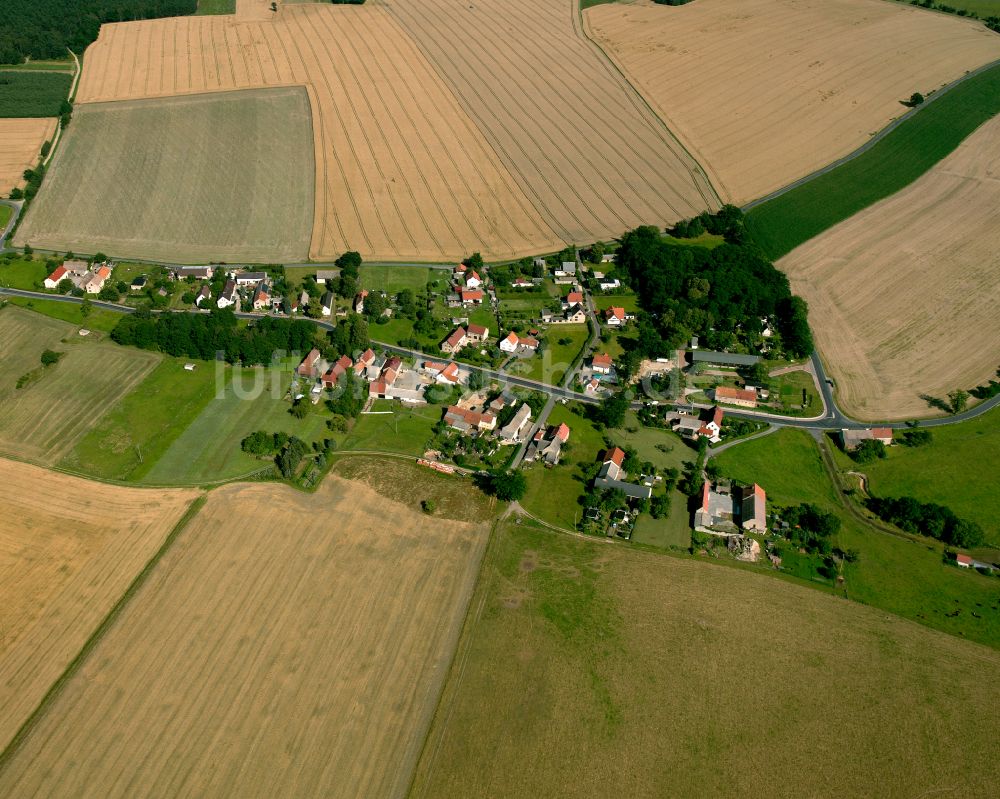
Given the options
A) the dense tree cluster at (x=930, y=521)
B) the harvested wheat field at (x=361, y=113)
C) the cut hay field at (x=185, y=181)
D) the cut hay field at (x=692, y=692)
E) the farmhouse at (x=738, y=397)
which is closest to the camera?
the cut hay field at (x=692, y=692)

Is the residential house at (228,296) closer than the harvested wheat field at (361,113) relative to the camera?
Yes

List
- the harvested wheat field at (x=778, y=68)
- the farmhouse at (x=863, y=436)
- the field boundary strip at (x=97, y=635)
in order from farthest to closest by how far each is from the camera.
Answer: the harvested wheat field at (x=778, y=68) → the farmhouse at (x=863, y=436) → the field boundary strip at (x=97, y=635)

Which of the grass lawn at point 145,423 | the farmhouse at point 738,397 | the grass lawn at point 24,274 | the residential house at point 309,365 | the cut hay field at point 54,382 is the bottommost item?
the grass lawn at point 24,274

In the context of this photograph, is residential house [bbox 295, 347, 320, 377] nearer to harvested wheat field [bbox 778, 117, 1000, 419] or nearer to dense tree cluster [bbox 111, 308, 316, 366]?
dense tree cluster [bbox 111, 308, 316, 366]

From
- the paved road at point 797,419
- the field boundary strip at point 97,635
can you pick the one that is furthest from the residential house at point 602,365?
the field boundary strip at point 97,635

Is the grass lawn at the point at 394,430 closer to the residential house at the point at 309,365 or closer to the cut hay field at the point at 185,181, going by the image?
the residential house at the point at 309,365

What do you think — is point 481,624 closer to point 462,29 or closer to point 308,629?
point 308,629

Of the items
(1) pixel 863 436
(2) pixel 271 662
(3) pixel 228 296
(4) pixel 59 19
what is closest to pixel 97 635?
(2) pixel 271 662
